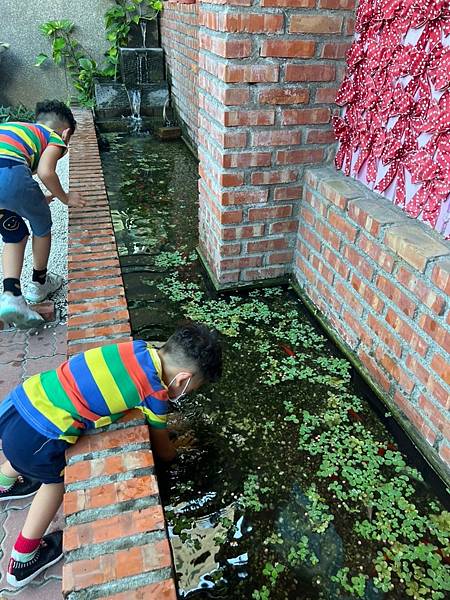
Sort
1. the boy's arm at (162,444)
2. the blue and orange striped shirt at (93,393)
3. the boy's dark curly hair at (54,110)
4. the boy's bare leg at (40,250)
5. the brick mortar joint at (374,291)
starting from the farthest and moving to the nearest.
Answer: the boy's dark curly hair at (54,110)
the boy's bare leg at (40,250)
the brick mortar joint at (374,291)
the boy's arm at (162,444)
the blue and orange striped shirt at (93,393)

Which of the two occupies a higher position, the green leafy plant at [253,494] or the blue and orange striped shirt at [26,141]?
the blue and orange striped shirt at [26,141]

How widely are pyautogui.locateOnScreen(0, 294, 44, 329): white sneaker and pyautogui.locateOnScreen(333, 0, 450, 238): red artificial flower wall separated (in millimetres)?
2025

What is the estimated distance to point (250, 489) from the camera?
172cm

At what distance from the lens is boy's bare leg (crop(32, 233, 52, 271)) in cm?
300

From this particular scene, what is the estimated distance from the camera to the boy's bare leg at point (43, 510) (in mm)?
1646

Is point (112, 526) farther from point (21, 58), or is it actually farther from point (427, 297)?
point (21, 58)

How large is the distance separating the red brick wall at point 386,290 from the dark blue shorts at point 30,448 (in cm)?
138

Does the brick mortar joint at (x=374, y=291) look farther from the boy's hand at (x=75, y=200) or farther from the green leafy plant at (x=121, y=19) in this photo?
the green leafy plant at (x=121, y=19)

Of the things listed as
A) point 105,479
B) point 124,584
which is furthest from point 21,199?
point 124,584

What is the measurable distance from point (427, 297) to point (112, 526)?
1379 mm

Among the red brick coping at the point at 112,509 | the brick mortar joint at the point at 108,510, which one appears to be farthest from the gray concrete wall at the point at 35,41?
the brick mortar joint at the point at 108,510

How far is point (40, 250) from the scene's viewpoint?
9.93 ft

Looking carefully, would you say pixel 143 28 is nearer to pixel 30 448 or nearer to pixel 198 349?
pixel 198 349

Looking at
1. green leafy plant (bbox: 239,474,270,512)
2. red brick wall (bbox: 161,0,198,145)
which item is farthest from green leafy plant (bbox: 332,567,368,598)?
red brick wall (bbox: 161,0,198,145)
